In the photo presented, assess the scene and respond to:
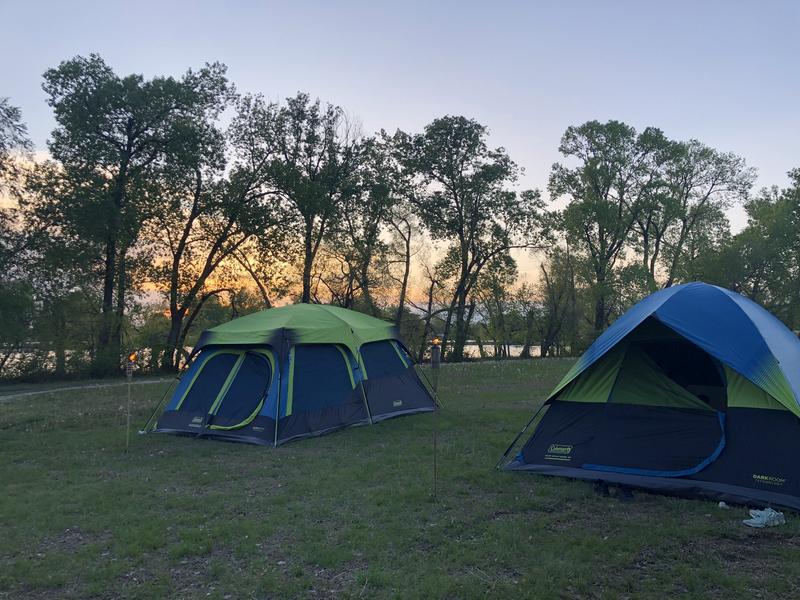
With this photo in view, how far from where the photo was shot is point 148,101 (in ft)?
78.6

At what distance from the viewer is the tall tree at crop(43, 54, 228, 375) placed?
22953 mm

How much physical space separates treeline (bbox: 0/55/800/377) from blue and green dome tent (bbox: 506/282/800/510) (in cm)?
1983

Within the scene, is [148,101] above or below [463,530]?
above

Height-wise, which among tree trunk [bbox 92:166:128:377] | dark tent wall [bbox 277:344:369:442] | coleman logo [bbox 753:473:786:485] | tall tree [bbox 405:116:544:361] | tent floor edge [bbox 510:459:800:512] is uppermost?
tall tree [bbox 405:116:544:361]

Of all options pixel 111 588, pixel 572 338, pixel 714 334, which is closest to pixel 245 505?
pixel 111 588

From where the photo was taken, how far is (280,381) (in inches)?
379

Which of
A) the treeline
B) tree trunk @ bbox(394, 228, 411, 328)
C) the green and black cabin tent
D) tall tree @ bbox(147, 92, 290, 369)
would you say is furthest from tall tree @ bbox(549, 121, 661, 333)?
the green and black cabin tent

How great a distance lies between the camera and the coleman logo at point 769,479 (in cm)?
588

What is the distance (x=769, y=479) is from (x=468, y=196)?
28.0 m

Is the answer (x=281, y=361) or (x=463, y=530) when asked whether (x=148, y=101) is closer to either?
(x=281, y=361)

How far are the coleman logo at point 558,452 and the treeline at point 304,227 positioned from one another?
63.9 ft

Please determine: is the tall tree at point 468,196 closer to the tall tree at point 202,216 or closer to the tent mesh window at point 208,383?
the tall tree at point 202,216

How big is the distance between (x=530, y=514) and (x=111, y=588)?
3963 mm

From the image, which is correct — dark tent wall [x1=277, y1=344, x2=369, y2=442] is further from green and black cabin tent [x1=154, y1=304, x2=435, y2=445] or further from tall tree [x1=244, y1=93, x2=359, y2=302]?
tall tree [x1=244, y1=93, x2=359, y2=302]
